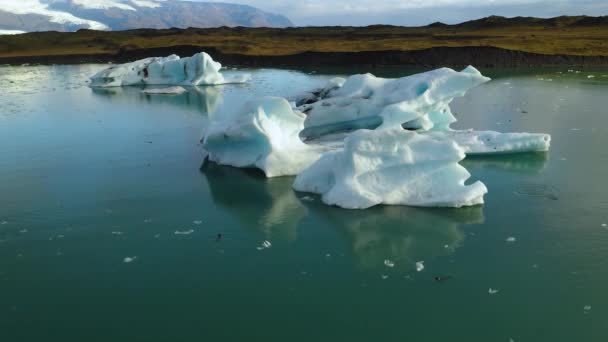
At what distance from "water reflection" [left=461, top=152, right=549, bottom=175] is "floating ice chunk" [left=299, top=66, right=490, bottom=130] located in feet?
3.96

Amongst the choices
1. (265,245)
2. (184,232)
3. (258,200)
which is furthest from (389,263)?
(258,200)

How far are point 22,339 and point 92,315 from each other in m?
0.47

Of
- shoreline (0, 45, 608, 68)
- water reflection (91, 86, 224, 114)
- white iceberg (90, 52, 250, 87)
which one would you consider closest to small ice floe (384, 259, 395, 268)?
water reflection (91, 86, 224, 114)

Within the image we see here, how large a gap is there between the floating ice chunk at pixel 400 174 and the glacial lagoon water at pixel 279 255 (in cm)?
18

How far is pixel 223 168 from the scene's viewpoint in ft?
26.3

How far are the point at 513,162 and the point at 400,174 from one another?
2.63 metres

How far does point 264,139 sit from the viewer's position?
7.49 meters

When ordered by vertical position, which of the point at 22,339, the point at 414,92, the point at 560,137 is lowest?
the point at 22,339

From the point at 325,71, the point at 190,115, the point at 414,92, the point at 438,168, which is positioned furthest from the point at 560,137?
the point at 325,71

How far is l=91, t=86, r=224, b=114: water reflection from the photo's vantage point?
1544 centimetres

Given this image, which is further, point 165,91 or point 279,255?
point 165,91

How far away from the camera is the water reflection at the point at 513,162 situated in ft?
25.4

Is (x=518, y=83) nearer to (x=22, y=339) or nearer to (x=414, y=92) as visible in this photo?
(x=414, y=92)

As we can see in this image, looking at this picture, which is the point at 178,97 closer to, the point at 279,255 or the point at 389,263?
the point at 279,255
